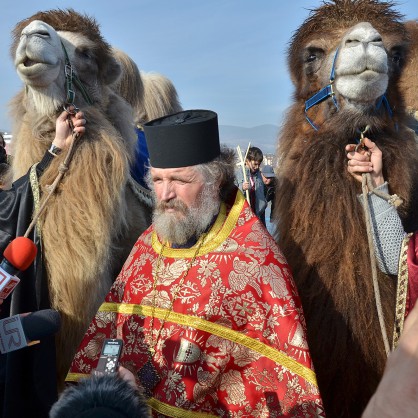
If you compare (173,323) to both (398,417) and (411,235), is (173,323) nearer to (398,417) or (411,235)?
(411,235)

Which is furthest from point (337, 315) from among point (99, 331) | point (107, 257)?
point (107, 257)

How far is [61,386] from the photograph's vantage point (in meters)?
2.56

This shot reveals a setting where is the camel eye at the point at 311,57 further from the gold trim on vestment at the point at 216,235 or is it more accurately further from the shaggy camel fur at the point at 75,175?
the shaggy camel fur at the point at 75,175

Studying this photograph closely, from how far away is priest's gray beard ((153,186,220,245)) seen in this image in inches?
82.2

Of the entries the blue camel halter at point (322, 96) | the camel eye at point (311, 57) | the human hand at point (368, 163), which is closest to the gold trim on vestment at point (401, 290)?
the human hand at point (368, 163)

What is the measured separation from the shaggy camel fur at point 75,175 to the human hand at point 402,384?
1.94m

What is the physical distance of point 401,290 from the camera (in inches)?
75.6

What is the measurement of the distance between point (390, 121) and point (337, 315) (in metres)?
0.90

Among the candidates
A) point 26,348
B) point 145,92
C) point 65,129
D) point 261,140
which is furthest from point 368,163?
point 261,140

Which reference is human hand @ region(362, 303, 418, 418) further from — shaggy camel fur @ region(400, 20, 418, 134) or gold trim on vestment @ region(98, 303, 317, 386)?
shaggy camel fur @ region(400, 20, 418, 134)

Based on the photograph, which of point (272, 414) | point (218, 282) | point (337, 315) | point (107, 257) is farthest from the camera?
point (107, 257)

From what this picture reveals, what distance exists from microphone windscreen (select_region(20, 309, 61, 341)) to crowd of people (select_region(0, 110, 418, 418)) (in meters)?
0.29

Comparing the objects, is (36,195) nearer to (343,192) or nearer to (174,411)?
(174,411)

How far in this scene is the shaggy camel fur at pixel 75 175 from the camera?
2.46 meters
